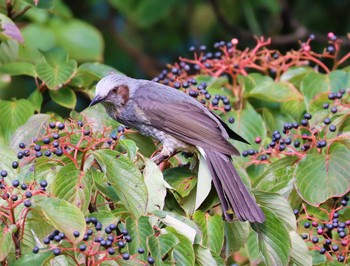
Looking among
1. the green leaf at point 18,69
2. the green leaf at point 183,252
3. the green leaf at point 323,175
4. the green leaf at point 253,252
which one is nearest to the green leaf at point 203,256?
the green leaf at point 183,252

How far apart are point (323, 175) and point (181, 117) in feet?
2.80

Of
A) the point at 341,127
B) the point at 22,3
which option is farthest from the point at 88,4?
the point at 341,127

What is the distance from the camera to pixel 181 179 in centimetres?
372

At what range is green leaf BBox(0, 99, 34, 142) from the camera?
4.34m

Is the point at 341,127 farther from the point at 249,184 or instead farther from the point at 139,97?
the point at 139,97

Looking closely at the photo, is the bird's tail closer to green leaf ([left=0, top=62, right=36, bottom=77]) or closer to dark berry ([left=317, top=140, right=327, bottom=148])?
dark berry ([left=317, top=140, right=327, bottom=148])

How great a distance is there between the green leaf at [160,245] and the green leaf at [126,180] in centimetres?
14

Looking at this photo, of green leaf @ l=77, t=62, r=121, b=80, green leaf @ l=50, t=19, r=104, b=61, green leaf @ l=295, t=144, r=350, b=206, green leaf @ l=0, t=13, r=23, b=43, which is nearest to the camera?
green leaf @ l=295, t=144, r=350, b=206

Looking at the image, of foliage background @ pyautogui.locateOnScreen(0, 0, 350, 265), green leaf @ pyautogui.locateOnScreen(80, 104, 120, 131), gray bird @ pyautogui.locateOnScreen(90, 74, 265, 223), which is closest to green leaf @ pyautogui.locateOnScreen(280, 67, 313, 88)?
foliage background @ pyautogui.locateOnScreen(0, 0, 350, 265)

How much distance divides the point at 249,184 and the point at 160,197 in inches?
27.7

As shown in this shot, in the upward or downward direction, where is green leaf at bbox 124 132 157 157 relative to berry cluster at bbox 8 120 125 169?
downward

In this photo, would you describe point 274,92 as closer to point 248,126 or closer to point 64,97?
point 248,126

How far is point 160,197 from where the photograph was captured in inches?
132

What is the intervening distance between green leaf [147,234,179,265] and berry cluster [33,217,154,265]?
0.03 metres
